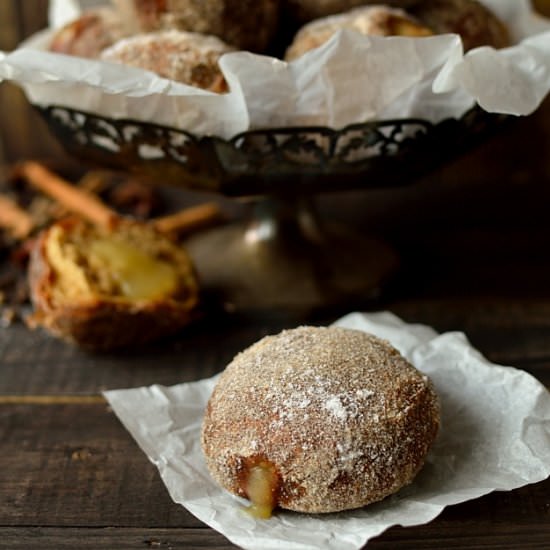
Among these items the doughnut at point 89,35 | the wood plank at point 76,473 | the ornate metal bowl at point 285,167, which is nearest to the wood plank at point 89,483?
the wood plank at point 76,473

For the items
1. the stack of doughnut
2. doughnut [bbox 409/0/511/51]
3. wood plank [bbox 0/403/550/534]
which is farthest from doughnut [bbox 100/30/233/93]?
wood plank [bbox 0/403/550/534]

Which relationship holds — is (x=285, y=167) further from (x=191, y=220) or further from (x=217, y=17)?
(x=191, y=220)

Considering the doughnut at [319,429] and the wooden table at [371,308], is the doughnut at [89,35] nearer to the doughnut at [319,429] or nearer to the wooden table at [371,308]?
the wooden table at [371,308]

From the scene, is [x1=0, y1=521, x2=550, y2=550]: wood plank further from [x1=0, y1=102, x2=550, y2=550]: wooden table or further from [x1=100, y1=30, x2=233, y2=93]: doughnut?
[x1=100, y1=30, x2=233, y2=93]: doughnut

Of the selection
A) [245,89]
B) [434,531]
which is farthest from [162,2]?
[434,531]

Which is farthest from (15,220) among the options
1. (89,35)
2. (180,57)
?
(180,57)

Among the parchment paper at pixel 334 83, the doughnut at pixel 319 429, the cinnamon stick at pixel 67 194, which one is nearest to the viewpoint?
the doughnut at pixel 319 429
